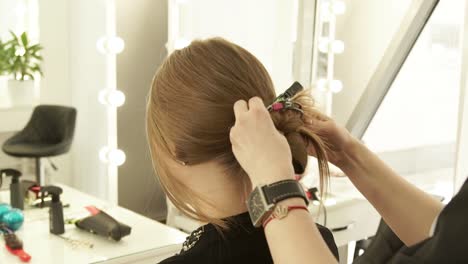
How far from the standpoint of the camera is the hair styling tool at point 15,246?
4.58ft

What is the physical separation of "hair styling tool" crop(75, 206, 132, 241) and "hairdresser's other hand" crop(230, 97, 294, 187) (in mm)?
901

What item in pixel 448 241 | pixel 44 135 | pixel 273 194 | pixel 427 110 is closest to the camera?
pixel 448 241

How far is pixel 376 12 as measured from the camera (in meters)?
2.14

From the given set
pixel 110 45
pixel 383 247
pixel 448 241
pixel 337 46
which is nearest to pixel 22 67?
pixel 110 45

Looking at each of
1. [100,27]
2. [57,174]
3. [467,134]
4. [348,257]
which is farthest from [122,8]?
[348,257]

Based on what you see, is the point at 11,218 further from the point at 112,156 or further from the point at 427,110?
the point at 427,110

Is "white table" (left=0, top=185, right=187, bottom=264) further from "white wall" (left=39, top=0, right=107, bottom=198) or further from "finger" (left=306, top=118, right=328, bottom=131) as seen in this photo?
"finger" (left=306, top=118, right=328, bottom=131)

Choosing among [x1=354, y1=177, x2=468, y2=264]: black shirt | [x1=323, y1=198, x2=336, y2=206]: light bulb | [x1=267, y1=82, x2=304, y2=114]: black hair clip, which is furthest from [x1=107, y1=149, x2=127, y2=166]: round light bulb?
[x1=354, y1=177, x2=468, y2=264]: black shirt

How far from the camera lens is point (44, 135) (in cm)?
165

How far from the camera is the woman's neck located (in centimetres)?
93

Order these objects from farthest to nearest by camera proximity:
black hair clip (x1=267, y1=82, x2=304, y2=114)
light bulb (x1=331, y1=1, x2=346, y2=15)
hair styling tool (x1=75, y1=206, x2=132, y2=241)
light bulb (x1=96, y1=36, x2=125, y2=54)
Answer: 1. light bulb (x1=331, y1=1, x2=346, y2=15)
2. light bulb (x1=96, y1=36, x2=125, y2=54)
3. hair styling tool (x1=75, y1=206, x2=132, y2=241)
4. black hair clip (x1=267, y1=82, x2=304, y2=114)

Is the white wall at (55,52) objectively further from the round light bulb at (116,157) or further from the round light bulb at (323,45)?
the round light bulb at (323,45)

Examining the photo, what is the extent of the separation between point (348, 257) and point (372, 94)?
0.67m

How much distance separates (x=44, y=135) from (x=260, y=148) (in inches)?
44.4
